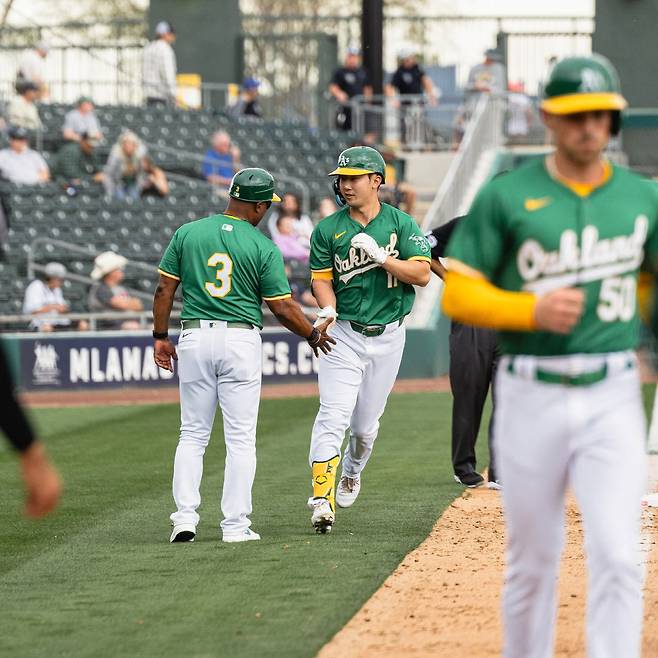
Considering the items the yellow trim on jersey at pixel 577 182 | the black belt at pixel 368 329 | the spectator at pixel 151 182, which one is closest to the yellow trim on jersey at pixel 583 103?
the yellow trim on jersey at pixel 577 182

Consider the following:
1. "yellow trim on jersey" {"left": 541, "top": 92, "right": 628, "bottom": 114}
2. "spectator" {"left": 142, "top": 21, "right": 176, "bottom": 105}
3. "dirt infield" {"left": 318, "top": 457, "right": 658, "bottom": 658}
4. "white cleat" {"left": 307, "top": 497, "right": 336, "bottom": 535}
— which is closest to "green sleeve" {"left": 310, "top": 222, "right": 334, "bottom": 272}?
"white cleat" {"left": 307, "top": 497, "right": 336, "bottom": 535}

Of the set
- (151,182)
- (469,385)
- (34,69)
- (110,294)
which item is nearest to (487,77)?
(151,182)

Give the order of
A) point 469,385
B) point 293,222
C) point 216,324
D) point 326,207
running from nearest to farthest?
point 216,324
point 469,385
point 293,222
point 326,207

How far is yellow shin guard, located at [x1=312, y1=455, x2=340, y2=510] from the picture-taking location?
7.96m

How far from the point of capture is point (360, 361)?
8.11m

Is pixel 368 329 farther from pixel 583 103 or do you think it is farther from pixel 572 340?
pixel 583 103

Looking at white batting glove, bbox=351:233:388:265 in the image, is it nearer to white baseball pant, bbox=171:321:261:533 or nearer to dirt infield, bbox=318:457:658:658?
white baseball pant, bbox=171:321:261:533

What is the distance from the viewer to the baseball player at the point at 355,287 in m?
7.94

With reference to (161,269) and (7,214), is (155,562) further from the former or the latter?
(7,214)

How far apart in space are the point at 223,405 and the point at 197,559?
33.5 inches

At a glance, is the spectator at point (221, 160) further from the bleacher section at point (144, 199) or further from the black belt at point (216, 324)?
the black belt at point (216, 324)

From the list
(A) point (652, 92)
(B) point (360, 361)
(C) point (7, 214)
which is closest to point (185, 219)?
(C) point (7, 214)

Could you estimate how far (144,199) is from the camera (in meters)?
22.0

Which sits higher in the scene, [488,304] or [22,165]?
[22,165]
